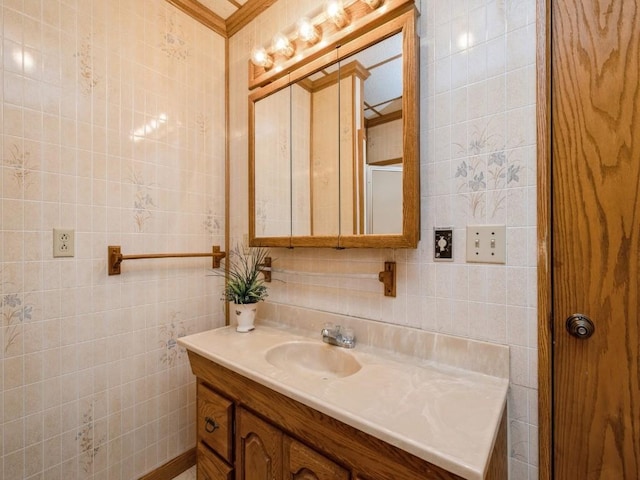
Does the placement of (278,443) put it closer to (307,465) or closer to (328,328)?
(307,465)

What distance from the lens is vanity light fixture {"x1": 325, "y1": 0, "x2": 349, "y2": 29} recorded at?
115 cm

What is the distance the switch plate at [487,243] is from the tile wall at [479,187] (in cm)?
2

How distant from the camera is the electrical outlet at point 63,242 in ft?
3.79

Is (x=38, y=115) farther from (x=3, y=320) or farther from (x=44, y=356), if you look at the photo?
(x=44, y=356)

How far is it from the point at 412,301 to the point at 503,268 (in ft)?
1.01

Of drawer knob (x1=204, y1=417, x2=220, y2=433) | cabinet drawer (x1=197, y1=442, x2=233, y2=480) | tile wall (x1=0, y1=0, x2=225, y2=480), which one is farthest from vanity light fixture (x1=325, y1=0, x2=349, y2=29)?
cabinet drawer (x1=197, y1=442, x2=233, y2=480)

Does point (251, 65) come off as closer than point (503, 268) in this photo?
No

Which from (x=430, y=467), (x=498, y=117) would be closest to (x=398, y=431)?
(x=430, y=467)

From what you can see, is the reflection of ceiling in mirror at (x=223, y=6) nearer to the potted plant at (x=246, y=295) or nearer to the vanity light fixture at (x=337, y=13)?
the vanity light fixture at (x=337, y=13)

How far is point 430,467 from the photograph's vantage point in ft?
1.94

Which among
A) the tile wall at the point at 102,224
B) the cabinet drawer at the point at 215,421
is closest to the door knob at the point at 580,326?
the cabinet drawer at the point at 215,421

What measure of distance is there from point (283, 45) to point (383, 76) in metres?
0.58

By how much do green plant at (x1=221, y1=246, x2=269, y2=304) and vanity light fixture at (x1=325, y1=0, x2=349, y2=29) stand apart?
41.2 inches

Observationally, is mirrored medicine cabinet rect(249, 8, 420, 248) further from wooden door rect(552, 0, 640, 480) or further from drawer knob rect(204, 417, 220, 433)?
drawer knob rect(204, 417, 220, 433)
